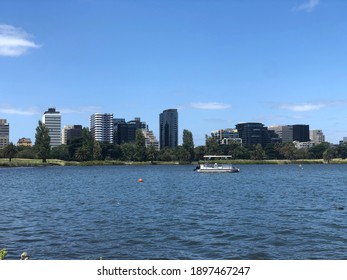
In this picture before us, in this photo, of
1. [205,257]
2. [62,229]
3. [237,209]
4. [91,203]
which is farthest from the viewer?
[91,203]

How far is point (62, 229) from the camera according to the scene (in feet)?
122

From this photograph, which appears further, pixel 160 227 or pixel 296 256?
pixel 160 227

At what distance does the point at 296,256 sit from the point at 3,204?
4848cm

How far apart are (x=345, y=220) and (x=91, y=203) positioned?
3556cm

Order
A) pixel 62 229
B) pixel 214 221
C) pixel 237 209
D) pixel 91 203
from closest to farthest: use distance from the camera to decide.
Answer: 1. pixel 62 229
2. pixel 214 221
3. pixel 237 209
4. pixel 91 203

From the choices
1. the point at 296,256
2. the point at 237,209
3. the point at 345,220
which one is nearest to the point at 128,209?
the point at 237,209

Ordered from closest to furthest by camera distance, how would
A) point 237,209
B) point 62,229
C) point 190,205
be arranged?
1. point 62,229
2. point 237,209
3. point 190,205
